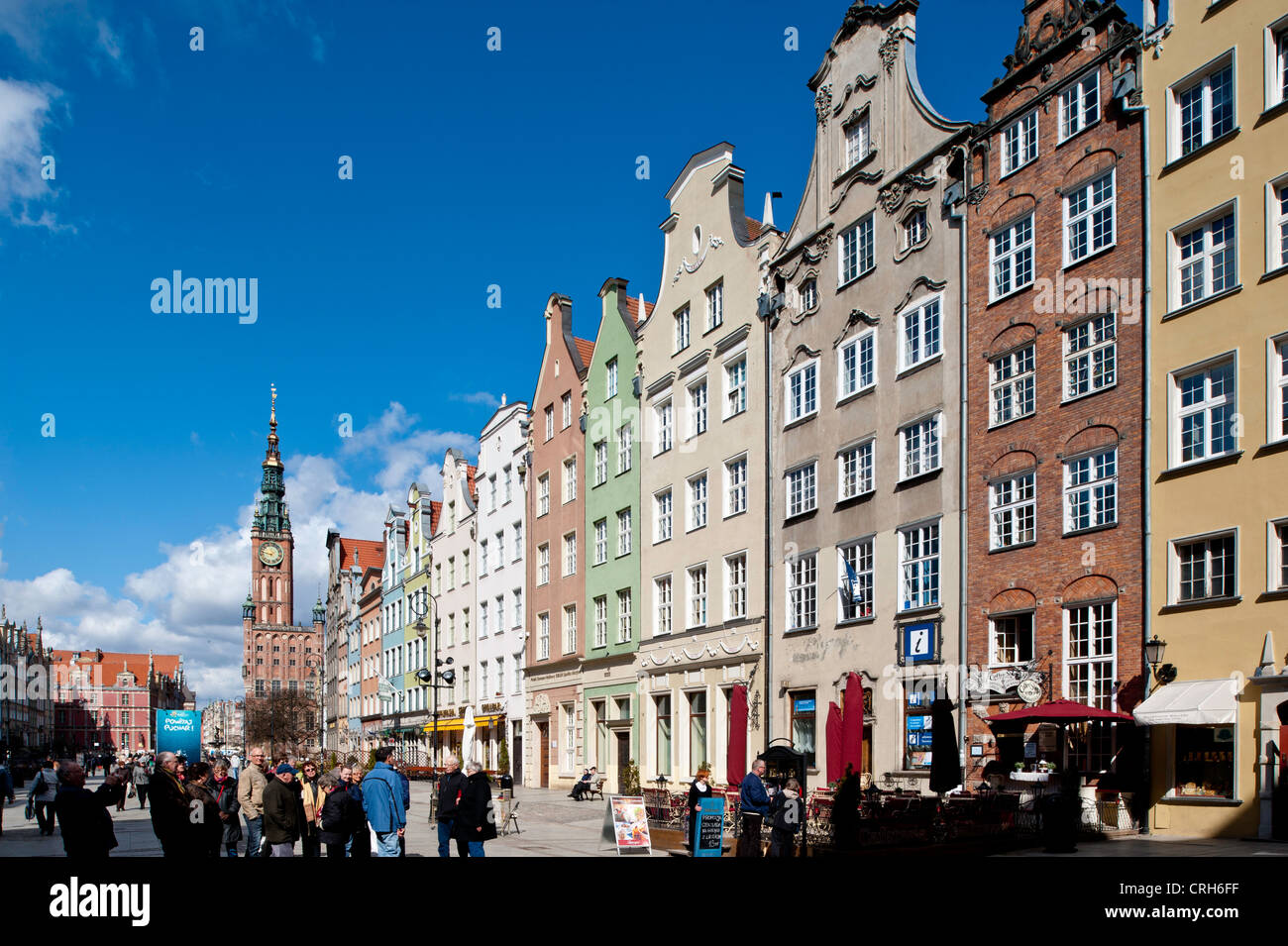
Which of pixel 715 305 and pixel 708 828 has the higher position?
pixel 715 305

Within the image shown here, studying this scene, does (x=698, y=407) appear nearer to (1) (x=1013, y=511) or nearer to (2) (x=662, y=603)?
(2) (x=662, y=603)

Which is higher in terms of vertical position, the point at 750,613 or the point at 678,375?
the point at 678,375

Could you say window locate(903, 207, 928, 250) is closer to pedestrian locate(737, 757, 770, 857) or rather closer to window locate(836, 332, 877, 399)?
window locate(836, 332, 877, 399)

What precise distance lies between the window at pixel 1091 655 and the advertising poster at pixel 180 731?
1682 inches

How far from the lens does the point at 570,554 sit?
160 ft

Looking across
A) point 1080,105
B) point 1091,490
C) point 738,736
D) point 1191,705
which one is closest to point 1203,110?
point 1080,105

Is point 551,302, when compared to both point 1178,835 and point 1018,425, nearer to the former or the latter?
point 1018,425

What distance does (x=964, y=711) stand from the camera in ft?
87.7

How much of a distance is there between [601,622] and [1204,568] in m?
26.2

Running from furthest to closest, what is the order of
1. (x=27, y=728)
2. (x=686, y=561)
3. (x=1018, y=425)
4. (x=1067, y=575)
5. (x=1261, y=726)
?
1. (x=27, y=728)
2. (x=686, y=561)
3. (x=1018, y=425)
4. (x=1067, y=575)
5. (x=1261, y=726)

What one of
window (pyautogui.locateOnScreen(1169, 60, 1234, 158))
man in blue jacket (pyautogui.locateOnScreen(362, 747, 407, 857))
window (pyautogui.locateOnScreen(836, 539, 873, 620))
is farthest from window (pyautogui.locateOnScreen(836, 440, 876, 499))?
man in blue jacket (pyautogui.locateOnScreen(362, 747, 407, 857))
